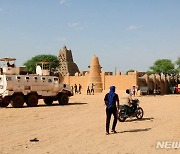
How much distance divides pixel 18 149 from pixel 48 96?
626 inches

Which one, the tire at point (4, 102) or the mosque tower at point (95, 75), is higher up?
the mosque tower at point (95, 75)

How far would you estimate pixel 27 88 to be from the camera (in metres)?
22.6

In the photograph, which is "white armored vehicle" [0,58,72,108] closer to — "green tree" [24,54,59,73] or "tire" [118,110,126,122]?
"tire" [118,110,126,122]

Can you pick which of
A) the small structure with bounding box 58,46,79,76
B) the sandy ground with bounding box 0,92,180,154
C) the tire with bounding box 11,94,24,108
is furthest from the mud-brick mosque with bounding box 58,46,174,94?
the sandy ground with bounding box 0,92,180,154

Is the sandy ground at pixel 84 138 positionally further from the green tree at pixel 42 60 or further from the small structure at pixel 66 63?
the small structure at pixel 66 63

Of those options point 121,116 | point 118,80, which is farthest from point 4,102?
point 118,80

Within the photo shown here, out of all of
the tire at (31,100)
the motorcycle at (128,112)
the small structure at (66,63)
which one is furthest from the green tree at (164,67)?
the motorcycle at (128,112)

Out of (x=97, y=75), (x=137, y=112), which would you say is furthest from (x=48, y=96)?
(x=97, y=75)

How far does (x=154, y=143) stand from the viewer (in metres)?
8.70

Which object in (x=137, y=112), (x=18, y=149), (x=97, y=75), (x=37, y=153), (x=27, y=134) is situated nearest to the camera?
(x=37, y=153)

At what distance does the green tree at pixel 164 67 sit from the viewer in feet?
319

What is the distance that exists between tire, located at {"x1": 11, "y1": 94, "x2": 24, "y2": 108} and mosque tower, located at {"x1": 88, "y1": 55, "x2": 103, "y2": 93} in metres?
30.4

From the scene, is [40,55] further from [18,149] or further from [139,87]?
[18,149]

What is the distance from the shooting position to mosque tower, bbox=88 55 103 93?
171 feet
